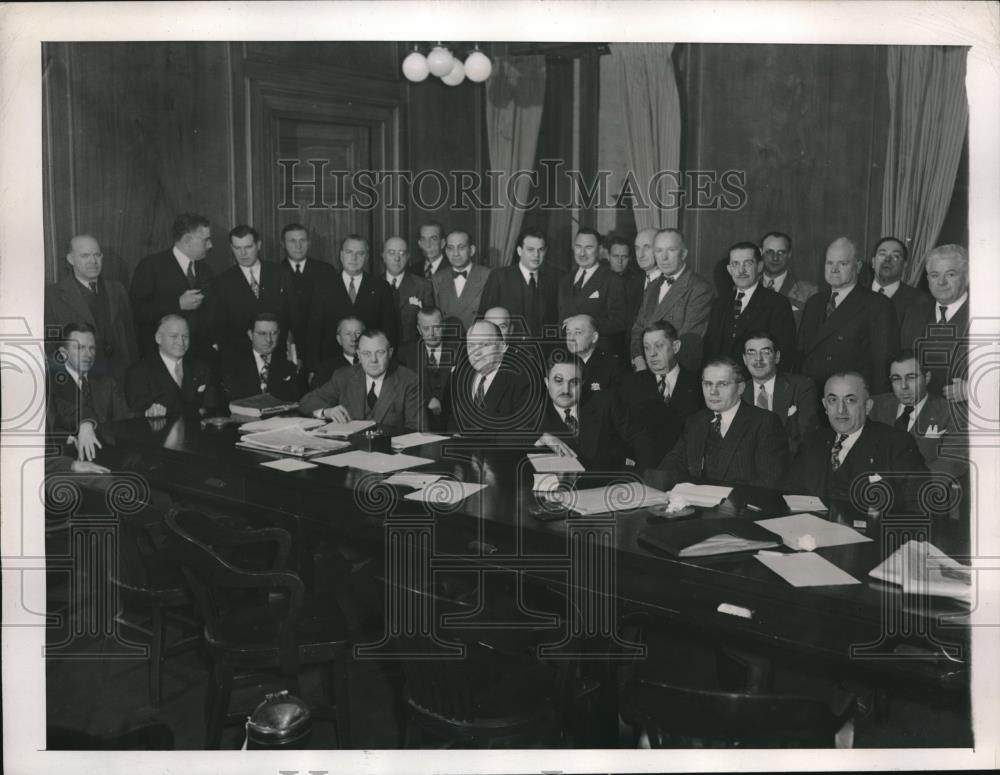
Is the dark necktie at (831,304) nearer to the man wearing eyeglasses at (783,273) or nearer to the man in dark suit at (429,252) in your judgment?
the man wearing eyeglasses at (783,273)

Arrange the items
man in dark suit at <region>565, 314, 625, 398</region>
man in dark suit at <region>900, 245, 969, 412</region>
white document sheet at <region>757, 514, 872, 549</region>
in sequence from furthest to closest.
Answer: man in dark suit at <region>565, 314, 625, 398</region> → man in dark suit at <region>900, 245, 969, 412</region> → white document sheet at <region>757, 514, 872, 549</region>

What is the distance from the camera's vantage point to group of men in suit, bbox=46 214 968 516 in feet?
12.7

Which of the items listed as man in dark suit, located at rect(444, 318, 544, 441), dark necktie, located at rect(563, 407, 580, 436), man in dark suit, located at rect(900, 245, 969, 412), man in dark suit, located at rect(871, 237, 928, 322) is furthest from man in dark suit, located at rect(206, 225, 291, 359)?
man in dark suit, located at rect(900, 245, 969, 412)

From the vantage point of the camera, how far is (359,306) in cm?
459

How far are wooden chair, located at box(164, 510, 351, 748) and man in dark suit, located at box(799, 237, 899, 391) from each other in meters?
2.28

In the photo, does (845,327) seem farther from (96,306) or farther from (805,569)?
(96,306)

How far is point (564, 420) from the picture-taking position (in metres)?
4.11

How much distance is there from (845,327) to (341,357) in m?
2.30

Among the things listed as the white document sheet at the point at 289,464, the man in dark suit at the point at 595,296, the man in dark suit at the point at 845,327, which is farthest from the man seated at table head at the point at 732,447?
the white document sheet at the point at 289,464

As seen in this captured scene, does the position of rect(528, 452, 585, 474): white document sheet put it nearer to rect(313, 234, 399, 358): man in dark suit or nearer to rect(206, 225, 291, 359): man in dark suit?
rect(313, 234, 399, 358): man in dark suit

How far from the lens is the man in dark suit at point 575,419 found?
3986mm

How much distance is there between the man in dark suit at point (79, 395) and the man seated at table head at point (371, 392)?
97cm

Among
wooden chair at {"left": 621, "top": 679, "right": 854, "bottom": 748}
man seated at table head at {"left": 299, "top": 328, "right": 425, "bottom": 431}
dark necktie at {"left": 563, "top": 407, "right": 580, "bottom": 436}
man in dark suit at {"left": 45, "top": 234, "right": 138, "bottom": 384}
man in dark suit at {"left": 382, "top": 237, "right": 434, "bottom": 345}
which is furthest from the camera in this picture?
man in dark suit at {"left": 382, "top": 237, "right": 434, "bottom": 345}

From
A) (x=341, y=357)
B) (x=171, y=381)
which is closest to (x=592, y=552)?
(x=341, y=357)
